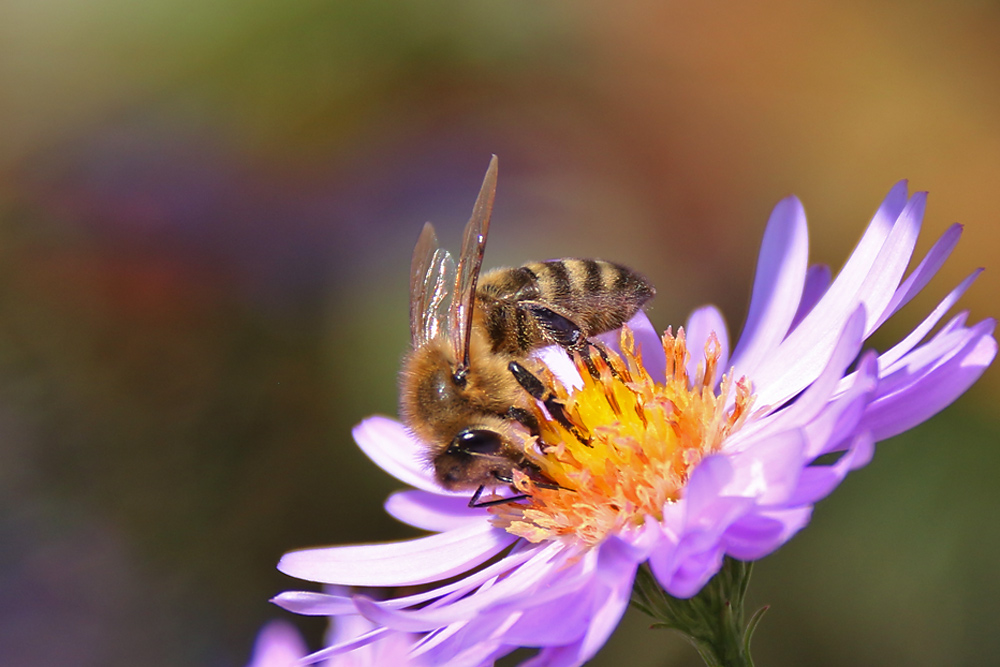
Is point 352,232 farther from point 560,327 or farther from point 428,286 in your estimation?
point 560,327

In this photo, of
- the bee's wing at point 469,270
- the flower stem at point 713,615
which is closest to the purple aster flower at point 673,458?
the flower stem at point 713,615

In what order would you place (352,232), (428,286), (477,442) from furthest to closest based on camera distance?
1. (352,232)
2. (428,286)
3. (477,442)

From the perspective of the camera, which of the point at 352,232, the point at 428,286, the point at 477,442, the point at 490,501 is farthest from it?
the point at 352,232

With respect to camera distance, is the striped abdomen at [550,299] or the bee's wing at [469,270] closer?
the bee's wing at [469,270]

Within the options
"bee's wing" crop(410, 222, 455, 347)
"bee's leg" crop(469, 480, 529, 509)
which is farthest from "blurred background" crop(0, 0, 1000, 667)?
"bee's leg" crop(469, 480, 529, 509)

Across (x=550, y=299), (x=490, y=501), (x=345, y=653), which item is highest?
(x=550, y=299)

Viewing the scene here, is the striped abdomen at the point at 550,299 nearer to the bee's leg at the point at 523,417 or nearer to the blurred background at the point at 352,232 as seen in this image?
the bee's leg at the point at 523,417

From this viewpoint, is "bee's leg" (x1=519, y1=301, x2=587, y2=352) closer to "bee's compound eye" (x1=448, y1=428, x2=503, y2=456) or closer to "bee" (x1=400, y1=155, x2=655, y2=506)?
"bee" (x1=400, y1=155, x2=655, y2=506)

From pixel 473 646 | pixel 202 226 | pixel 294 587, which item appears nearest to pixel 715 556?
pixel 473 646

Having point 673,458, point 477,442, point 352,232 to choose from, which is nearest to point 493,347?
point 477,442
